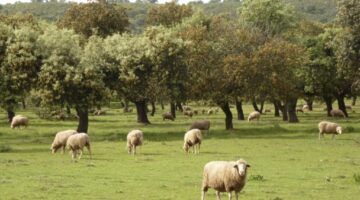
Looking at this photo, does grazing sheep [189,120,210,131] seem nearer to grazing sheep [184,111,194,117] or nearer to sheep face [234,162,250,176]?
grazing sheep [184,111,194,117]

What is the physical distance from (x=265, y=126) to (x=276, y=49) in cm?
917

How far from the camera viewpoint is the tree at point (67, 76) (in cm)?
5150

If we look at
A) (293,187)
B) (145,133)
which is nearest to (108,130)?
(145,133)

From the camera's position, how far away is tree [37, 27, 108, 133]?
51500 mm

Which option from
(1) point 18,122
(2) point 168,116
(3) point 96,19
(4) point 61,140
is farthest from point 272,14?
(4) point 61,140

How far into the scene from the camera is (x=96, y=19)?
83.8 meters

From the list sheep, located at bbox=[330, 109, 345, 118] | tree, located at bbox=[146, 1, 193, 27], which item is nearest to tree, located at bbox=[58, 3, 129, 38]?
tree, located at bbox=[146, 1, 193, 27]

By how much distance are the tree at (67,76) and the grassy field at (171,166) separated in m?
3.31

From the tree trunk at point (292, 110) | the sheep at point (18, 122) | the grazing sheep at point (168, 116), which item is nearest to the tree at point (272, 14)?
the tree trunk at point (292, 110)

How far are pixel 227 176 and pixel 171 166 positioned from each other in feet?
Result: 41.6

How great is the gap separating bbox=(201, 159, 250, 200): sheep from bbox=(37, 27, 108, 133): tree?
3114cm

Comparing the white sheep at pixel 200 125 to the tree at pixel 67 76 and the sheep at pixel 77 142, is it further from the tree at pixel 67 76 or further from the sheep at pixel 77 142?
the sheep at pixel 77 142

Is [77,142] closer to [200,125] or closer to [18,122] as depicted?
[200,125]

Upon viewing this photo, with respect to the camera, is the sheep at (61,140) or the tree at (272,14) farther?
the tree at (272,14)
